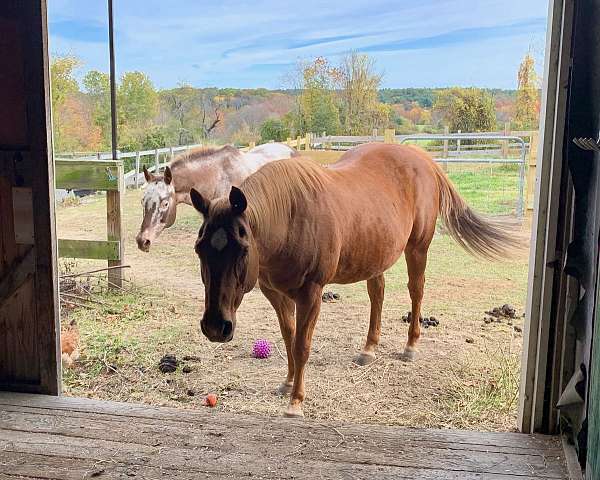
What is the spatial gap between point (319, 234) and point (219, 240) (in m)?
0.62

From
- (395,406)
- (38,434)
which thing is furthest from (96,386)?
(395,406)

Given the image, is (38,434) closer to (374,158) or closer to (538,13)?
(374,158)

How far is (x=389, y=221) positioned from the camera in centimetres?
299

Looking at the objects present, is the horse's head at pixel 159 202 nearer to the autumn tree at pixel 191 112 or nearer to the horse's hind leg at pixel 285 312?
the autumn tree at pixel 191 112

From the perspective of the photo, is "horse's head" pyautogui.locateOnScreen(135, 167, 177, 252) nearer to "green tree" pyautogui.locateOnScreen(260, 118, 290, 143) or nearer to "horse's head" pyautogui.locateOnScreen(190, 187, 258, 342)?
"green tree" pyautogui.locateOnScreen(260, 118, 290, 143)

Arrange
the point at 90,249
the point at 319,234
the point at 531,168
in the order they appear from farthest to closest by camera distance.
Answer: the point at 90,249 → the point at 531,168 → the point at 319,234

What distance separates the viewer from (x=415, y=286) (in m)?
3.35

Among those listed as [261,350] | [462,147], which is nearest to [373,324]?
[261,350]

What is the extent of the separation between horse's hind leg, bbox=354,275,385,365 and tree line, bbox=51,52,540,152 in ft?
3.55

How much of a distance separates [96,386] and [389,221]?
6.51 ft

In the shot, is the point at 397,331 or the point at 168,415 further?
the point at 397,331

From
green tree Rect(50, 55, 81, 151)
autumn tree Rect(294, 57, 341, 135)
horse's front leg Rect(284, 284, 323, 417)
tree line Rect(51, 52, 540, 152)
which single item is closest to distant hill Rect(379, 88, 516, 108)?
tree line Rect(51, 52, 540, 152)

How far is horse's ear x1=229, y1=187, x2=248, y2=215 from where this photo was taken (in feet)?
6.66

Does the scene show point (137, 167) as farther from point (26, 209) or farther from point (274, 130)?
point (26, 209)
